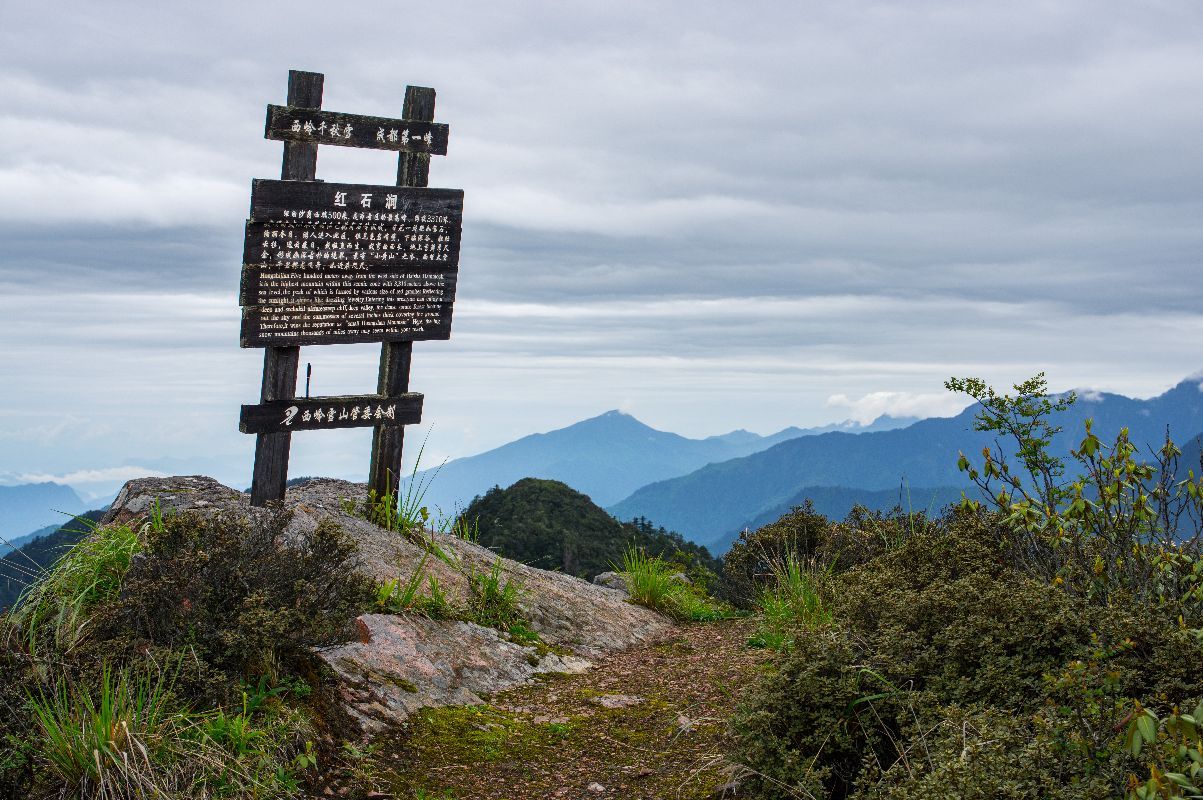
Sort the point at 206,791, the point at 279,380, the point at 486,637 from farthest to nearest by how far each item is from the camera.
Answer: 1. the point at 279,380
2. the point at 486,637
3. the point at 206,791

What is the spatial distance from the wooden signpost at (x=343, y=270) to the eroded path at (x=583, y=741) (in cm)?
409

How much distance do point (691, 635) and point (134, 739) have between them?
24.5ft

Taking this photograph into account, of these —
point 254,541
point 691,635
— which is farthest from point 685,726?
point 691,635

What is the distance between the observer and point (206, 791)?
5.22 m

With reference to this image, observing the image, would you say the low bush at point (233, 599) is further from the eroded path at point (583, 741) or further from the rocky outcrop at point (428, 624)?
the eroded path at point (583, 741)

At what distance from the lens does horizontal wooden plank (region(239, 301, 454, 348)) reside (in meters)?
10.5

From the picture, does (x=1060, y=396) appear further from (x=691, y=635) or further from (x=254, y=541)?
(x=254, y=541)

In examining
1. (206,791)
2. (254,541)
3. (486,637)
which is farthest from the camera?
(486,637)

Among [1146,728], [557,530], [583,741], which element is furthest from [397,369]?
[557,530]

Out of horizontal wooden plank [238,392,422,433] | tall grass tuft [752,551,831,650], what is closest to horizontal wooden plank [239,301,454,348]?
horizontal wooden plank [238,392,422,433]

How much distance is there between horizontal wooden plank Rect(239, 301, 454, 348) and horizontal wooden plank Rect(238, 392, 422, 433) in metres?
0.69

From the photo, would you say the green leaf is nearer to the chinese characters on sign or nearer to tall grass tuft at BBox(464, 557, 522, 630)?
tall grass tuft at BBox(464, 557, 522, 630)

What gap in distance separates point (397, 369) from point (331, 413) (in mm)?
1102

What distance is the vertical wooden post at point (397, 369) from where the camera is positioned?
12062 millimetres
